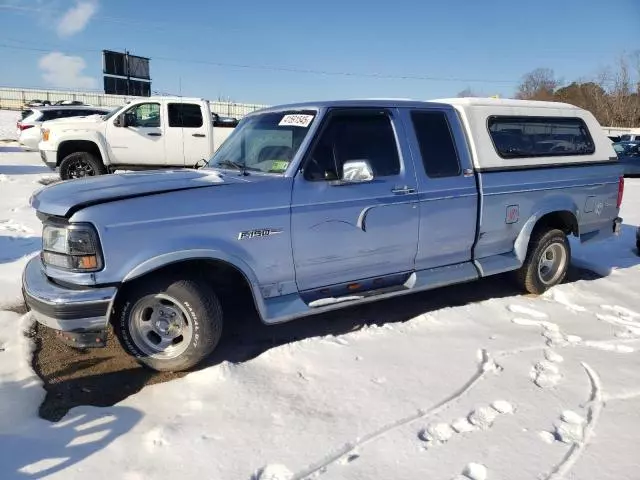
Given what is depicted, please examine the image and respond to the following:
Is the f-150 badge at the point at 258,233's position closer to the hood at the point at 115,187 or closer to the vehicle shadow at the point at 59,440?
the hood at the point at 115,187

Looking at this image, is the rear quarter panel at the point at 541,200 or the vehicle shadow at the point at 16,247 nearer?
the rear quarter panel at the point at 541,200

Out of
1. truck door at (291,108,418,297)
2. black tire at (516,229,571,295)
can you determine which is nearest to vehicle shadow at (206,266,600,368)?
black tire at (516,229,571,295)

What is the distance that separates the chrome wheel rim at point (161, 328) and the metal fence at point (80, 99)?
39911 millimetres

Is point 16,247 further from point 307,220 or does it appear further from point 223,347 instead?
point 307,220

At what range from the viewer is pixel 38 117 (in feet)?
57.7

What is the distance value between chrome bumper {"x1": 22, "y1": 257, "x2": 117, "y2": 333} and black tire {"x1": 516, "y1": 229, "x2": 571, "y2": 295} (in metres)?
4.04

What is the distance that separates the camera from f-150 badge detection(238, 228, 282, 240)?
11.6ft

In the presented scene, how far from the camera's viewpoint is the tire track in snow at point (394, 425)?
2576mm

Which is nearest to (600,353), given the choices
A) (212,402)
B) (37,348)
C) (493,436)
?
(493,436)

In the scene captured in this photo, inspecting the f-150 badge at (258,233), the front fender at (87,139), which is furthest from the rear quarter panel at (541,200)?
the front fender at (87,139)

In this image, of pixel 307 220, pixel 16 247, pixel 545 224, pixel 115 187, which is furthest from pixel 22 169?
pixel 545 224

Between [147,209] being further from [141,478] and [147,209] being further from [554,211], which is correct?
[554,211]

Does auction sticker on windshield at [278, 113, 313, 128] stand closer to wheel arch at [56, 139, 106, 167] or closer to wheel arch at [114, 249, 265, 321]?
wheel arch at [114, 249, 265, 321]

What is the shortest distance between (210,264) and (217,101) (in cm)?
4686
